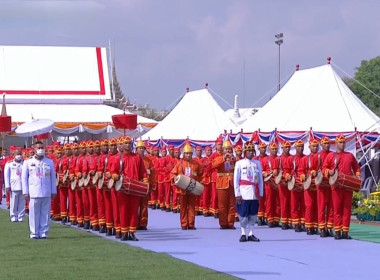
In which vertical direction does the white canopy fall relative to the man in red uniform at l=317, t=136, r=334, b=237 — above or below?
above

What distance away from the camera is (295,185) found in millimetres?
20719

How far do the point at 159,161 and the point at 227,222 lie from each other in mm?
9152

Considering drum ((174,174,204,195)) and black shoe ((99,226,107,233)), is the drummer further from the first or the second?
black shoe ((99,226,107,233))

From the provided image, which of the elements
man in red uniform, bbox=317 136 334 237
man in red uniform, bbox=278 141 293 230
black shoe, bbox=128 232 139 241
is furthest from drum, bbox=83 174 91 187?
man in red uniform, bbox=317 136 334 237

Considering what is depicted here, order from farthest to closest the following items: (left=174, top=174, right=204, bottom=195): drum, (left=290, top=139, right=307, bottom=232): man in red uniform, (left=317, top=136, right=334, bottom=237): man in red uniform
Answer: (left=174, top=174, right=204, bottom=195): drum, (left=290, top=139, right=307, bottom=232): man in red uniform, (left=317, top=136, right=334, bottom=237): man in red uniform

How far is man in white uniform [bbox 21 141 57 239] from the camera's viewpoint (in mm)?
18812

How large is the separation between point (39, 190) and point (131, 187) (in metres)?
1.97

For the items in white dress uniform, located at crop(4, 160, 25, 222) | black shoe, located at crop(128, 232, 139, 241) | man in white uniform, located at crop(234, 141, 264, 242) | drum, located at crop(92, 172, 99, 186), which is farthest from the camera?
white dress uniform, located at crop(4, 160, 25, 222)

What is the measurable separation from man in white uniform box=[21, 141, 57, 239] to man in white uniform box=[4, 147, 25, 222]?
5.85m

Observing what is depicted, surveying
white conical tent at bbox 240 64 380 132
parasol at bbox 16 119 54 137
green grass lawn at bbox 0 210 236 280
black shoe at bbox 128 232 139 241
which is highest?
white conical tent at bbox 240 64 380 132

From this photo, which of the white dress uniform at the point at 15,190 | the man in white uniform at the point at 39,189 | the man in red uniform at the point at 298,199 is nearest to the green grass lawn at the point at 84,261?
the man in white uniform at the point at 39,189

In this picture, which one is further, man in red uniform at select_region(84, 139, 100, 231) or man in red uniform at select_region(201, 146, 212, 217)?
man in red uniform at select_region(201, 146, 212, 217)

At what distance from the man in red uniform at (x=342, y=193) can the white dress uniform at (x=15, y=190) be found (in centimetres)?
951

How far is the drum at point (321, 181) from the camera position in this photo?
1877cm
